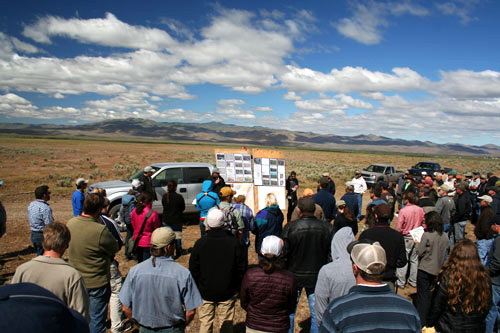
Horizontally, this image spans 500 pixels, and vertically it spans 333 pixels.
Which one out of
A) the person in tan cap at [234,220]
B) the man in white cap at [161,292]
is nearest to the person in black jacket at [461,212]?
the person in tan cap at [234,220]

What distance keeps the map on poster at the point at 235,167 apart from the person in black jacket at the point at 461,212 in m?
5.84

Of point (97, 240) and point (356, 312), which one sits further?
point (97, 240)

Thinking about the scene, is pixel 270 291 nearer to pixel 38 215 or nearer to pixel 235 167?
pixel 38 215

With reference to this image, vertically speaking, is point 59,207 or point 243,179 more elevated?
point 243,179

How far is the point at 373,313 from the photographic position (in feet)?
A: 6.59

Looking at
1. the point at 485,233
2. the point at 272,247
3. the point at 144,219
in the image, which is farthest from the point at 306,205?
the point at 485,233

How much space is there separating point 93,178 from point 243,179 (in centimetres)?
1868

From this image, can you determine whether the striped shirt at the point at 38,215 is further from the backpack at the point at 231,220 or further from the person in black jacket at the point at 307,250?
the person in black jacket at the point at 307,250

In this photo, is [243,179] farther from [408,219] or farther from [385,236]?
[385,236]

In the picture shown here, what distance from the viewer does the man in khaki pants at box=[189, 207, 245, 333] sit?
3.56 meters

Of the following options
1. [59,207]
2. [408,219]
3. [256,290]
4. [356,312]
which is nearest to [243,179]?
[408,219]

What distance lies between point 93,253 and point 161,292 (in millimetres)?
1341

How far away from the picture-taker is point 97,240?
3.66m

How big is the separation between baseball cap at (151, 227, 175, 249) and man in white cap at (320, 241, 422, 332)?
1.64 metres
